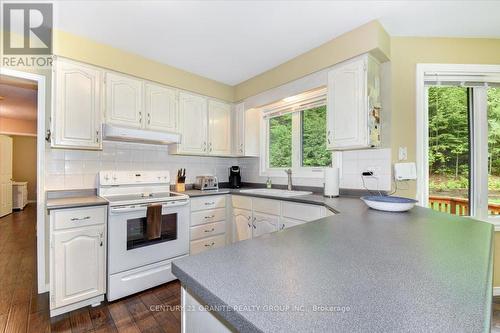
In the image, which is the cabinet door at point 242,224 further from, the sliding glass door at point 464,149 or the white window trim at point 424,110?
the sliding glass door at point 464,149

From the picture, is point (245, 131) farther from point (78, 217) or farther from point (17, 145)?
point (17, 145)

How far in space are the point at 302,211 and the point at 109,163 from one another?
2060 mm

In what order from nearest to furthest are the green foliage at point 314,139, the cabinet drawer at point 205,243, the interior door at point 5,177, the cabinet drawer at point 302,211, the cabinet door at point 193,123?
1. the cabinet drawer at point 302,211
2. the cabinet drawer at point 205,243
3. the green foliage at point 314,139
4. the cabinet door at point 193,123
5. the interior door at point 5,177

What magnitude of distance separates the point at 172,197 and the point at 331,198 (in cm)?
153

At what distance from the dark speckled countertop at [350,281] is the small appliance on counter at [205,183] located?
213cm

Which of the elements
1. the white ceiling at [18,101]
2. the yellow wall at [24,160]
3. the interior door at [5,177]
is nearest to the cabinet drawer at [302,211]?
the white ceiling at [18,101]

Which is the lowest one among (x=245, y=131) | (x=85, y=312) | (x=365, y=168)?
(x=85, y=312)

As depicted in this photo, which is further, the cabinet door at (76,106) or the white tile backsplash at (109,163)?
the white tile backsplash at (109,163)

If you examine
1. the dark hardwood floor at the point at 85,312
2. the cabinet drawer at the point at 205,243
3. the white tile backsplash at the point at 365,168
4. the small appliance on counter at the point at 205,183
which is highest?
the white tile backsplash at the point at 365,168

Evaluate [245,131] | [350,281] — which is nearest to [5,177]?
[245,131]

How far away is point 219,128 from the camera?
→ 325 cm

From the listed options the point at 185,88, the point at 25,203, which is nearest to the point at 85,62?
the point at 185,88

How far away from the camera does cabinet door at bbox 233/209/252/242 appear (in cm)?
267

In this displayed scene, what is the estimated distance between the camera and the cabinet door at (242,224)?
267 cm
